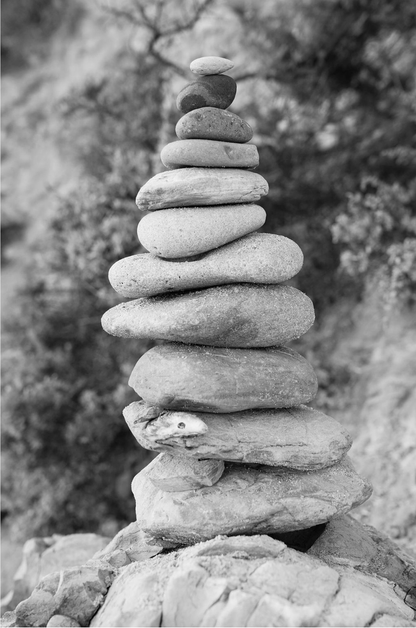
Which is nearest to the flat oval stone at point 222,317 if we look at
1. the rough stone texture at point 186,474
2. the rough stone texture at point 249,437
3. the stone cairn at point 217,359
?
the stone cairn at point 217,359

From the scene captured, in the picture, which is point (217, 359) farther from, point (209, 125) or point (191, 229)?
point (209, 125)

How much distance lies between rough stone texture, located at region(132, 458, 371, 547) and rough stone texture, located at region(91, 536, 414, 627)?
0.27 metres

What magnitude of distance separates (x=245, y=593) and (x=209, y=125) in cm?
464

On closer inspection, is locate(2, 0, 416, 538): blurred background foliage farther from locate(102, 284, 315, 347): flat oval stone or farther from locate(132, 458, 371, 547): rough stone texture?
locate(132, 458, 371, 547): rough stone texture

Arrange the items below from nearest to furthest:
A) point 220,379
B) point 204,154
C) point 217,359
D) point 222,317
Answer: point 220,379 < point 222,317 < point 217,359 < point 204,154

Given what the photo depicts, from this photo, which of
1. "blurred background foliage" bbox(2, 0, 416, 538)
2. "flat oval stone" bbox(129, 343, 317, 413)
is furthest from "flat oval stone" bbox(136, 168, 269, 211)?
"blurred background foliage" bbox(2, 0, 416, 538)

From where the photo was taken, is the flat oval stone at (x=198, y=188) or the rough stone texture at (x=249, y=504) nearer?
the rough stone texture at (x=249, y=504)

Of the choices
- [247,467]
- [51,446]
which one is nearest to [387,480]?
[247,467]

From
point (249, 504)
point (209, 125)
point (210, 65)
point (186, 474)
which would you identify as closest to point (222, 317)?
point (186, 474)

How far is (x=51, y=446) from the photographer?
13.6 metres

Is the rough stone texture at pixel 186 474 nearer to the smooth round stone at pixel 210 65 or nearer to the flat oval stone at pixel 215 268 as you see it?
the flat oval stone at pixel 215 268

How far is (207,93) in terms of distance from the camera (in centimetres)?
656

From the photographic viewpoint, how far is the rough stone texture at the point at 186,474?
6.15m

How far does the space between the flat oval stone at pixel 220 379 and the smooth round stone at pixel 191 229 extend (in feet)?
3.54
